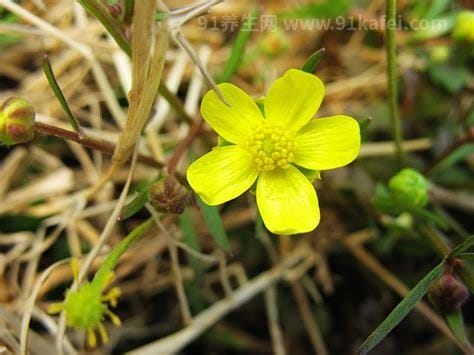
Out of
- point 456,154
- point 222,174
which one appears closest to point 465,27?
point 456,154

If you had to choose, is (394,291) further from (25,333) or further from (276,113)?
(25,333)

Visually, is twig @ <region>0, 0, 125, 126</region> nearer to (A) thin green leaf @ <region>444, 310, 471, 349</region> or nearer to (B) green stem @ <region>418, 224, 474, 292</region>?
(B) green stem @ <region>418, 224, 474, 292</region>

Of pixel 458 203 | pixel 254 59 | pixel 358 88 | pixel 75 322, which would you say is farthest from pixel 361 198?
pixel 75 322

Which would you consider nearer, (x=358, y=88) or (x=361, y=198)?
(x=361, y=198)

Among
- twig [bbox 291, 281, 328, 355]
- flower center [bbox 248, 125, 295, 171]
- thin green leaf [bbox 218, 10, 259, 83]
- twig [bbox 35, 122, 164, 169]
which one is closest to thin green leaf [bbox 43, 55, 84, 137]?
twig [bbox 35, 122, 164, 169]

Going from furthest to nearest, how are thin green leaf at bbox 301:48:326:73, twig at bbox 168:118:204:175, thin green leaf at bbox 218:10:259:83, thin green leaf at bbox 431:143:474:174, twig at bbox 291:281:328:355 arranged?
twig at bbox 291:281:328:355
thin green leaf at bbox 431:143:474:174
thin green leaf at bbox 218:10:259:83
twig at bbox 168:118:204:175
thin green leaf at bbox 301:48:326:73

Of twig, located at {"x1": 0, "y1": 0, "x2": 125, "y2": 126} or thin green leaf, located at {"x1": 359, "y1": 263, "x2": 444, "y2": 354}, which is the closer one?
thin green leaf, located at {"x1": 359, "y1": 263, "x2": 444, "y2": 354}
